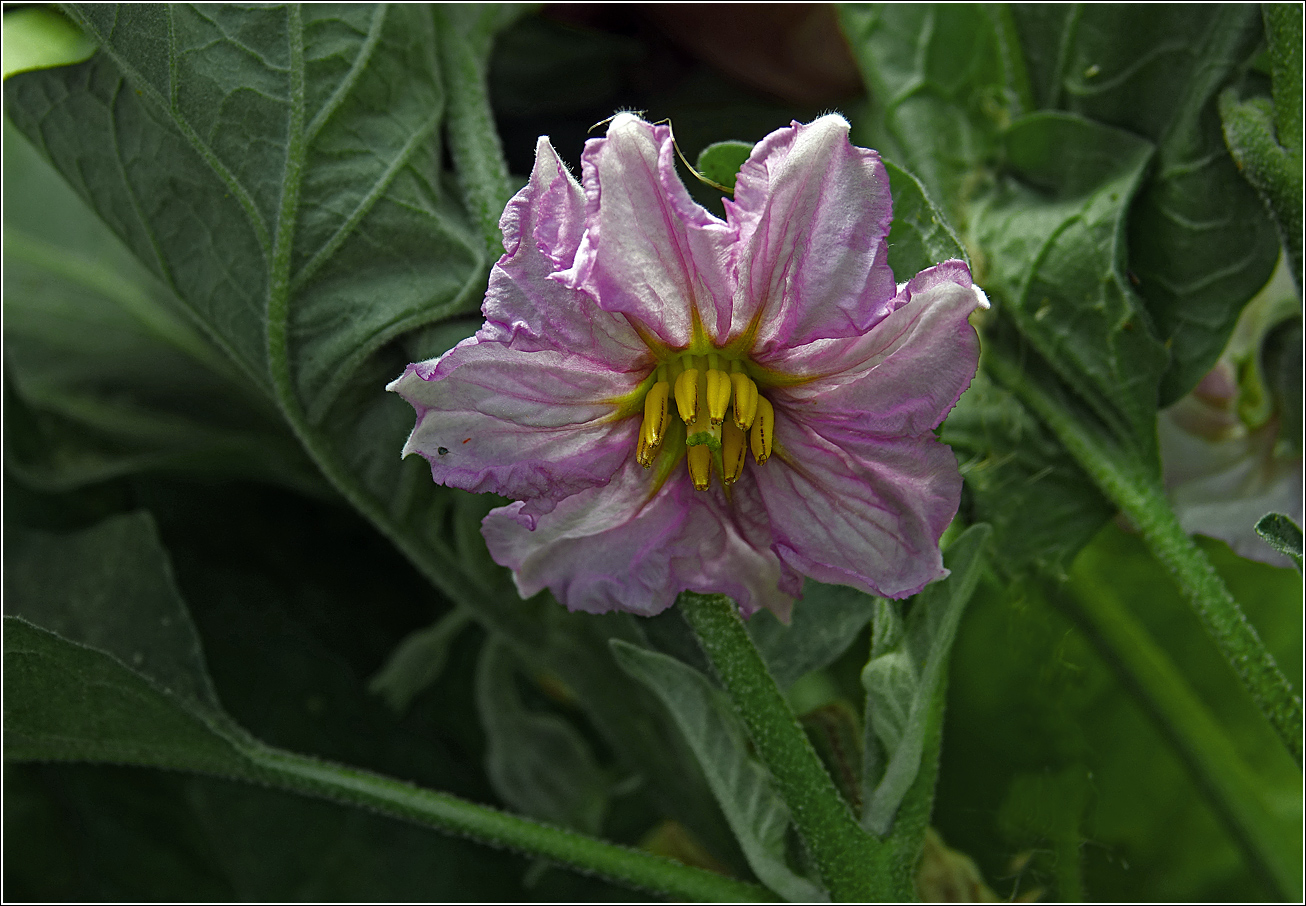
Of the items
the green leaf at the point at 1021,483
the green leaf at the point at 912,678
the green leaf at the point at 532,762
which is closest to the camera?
the green leaf at the point at 912,678

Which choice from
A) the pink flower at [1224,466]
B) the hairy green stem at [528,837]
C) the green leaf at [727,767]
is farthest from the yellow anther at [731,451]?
the pink flower at [1224,466]

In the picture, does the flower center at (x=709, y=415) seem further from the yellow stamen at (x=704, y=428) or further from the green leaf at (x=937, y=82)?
the green leaf at (x=937, y=82)

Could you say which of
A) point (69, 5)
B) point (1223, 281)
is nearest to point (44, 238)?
point (69, 5)

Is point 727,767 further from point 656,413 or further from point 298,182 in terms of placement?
point 298,182

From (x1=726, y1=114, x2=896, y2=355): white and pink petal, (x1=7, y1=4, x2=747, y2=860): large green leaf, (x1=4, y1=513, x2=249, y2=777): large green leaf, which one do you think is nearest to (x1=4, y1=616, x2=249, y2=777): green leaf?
(x1=4, y1=513, x2=249, y2=777): large green leaf

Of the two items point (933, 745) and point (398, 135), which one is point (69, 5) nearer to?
point (398, 135)

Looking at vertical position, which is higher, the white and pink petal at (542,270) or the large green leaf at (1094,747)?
the white and pink petal at (542,270)

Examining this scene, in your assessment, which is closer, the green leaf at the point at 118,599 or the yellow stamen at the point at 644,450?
the yellow stamen at the point at 644,450
